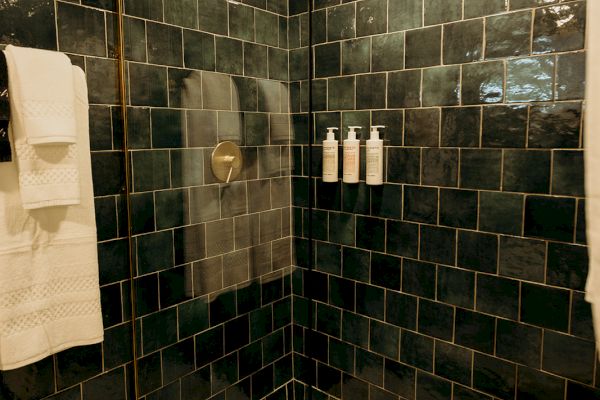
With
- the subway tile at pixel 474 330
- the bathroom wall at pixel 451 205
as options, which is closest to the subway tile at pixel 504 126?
the bathroom wall at pixel 451 205

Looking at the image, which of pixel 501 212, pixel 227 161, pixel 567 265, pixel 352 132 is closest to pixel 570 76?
pixel 501 212

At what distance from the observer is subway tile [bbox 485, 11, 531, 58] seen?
5.01 ft

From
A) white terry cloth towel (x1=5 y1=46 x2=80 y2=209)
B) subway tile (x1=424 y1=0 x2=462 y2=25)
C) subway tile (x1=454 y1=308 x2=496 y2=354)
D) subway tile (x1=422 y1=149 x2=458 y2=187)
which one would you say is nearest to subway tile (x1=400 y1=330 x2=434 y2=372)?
subway tile (x1=454 y1=308 x2=496 y2=354)

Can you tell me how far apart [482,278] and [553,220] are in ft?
1.09

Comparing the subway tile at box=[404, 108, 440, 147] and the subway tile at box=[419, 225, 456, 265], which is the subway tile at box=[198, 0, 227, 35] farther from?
the subway tile at box=[419, 225, 456, 265]

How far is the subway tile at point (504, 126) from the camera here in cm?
156

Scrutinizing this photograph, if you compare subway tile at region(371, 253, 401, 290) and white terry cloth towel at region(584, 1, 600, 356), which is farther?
subway tile at region(371, 253, 401, 290)

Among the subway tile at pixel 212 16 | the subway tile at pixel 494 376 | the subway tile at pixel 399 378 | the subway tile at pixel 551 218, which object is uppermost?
the subway tile at pixel 212 16

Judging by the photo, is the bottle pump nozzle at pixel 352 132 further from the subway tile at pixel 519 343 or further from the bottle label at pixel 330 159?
the subway tile at pixel 519 343

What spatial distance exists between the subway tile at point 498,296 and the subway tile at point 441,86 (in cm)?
68

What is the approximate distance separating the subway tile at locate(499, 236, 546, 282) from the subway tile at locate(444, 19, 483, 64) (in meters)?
0.67

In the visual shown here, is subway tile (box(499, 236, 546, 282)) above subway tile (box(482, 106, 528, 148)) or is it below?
below

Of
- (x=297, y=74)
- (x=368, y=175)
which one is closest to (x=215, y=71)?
(x=297, y=74)

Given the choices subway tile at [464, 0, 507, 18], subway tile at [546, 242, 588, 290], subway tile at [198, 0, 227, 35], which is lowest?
subway tile at [546, 242, 588, 290]
